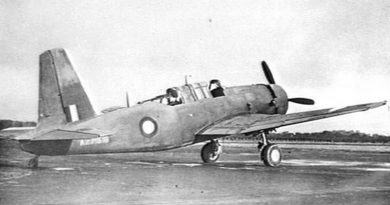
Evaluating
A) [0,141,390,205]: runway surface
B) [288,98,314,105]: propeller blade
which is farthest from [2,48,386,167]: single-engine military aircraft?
[0,141,390,205]: runway surface

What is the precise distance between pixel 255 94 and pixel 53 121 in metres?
6.47

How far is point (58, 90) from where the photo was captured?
29.6 feet

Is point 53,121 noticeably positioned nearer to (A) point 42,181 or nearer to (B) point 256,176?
(A) point 42,181

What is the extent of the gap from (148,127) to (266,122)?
2.99 m

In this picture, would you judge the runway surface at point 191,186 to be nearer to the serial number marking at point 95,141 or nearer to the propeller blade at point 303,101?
the serial number marking at point 95,141

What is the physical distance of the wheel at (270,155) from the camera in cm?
1149

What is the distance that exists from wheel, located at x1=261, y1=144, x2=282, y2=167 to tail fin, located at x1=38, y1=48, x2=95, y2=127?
485 cm

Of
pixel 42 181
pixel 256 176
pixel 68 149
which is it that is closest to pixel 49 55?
pixel 68 149

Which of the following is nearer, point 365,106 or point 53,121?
point 53,121

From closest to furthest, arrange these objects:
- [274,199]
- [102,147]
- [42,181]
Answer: [274,199], [42,181], [102,147]

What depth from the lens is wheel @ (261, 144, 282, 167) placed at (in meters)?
11.5

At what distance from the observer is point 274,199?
6.58m

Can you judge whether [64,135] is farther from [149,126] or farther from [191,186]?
[191,186]

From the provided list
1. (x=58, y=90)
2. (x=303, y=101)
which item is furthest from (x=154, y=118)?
(x=303, y=101)
